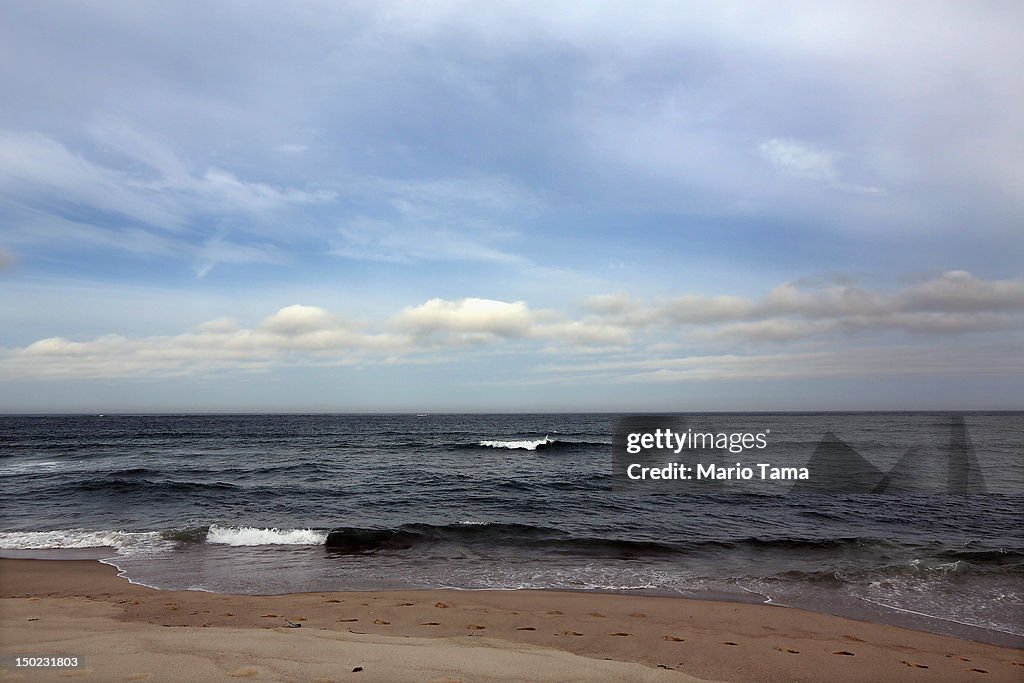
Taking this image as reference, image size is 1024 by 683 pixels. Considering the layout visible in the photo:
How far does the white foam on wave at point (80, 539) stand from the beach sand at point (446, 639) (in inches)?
103

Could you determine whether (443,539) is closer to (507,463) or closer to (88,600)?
(88,600)

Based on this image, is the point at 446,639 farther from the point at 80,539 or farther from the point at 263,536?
the point at 80,539

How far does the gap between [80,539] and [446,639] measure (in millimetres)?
12652

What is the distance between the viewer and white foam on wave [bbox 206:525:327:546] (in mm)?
14133

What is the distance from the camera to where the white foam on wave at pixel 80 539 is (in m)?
13.5

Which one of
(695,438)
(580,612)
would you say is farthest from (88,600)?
(695,438)

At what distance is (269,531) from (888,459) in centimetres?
4105

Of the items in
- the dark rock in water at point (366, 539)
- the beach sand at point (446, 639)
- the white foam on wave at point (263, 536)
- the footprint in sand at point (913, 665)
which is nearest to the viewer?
the beach sand at point (446, 639)

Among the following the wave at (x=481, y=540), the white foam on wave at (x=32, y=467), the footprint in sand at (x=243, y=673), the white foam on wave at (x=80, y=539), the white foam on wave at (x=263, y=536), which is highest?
the footprint in sand at (x=243, y=673)

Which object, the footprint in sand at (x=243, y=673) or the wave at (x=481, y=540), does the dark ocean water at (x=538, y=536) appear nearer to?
the wave at (x=481, y=540)

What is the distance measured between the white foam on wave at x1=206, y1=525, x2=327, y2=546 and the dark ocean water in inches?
1.9

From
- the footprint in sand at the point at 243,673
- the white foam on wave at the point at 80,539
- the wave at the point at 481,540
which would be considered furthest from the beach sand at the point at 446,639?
the wave at the point at 481,540

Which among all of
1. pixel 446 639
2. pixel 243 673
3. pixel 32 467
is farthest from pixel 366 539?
pixel 32 467

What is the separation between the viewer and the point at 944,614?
946cm
